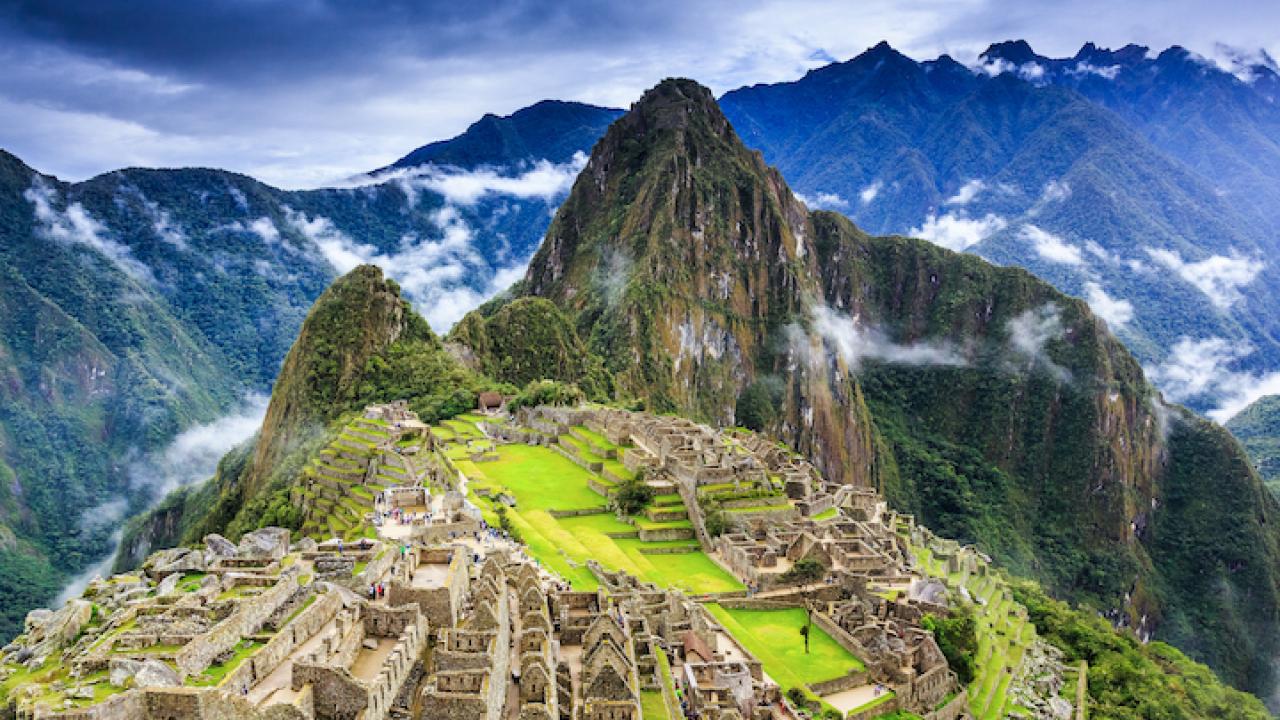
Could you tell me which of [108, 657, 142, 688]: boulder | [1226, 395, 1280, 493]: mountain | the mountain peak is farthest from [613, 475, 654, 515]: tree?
[1226, 395, 1280, 493]: mountain

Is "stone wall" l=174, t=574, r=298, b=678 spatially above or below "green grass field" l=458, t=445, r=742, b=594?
above

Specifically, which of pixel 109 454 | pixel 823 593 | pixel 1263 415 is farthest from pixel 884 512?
pixel 1263 415

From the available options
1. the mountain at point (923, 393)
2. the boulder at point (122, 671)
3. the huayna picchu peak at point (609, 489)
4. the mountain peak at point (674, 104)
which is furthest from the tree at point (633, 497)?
the mountain peak at point (674, 104)

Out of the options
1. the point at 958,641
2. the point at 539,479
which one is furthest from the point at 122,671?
the point at 539,479

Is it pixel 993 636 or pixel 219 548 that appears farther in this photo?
pixel 993 636

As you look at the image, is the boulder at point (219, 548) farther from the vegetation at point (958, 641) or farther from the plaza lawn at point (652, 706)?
the vegetation at point (958, 641)

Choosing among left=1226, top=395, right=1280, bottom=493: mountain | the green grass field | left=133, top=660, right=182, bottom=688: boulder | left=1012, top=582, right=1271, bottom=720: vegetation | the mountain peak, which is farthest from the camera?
left=1226, top=395, right=1280, bottom=493: mountain

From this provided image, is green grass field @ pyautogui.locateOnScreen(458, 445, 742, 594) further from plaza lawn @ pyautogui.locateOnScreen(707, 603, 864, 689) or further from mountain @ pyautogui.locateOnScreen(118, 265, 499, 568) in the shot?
mountain @ pyautogui.locateOnScreen(118, 265, 499, 568)

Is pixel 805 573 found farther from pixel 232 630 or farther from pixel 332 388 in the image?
pixel 332 388
